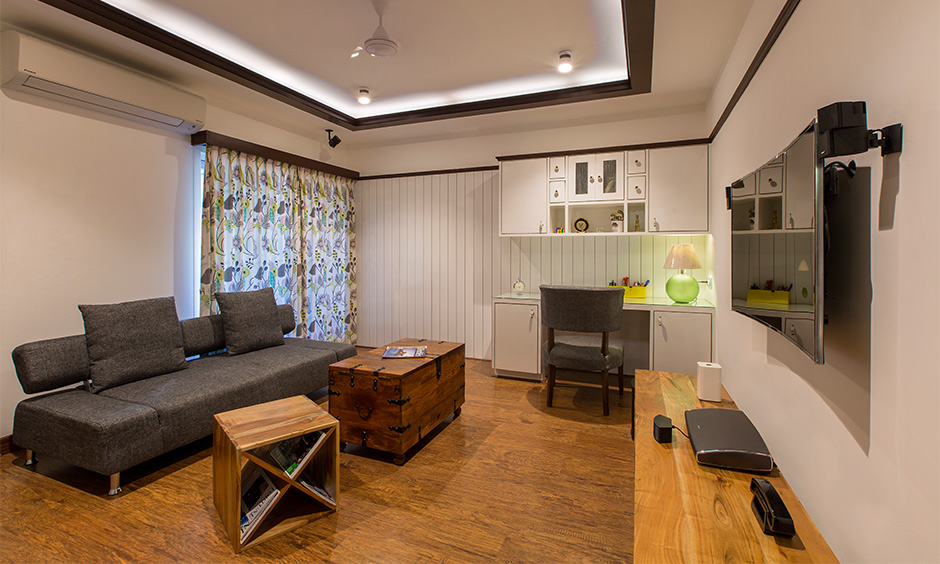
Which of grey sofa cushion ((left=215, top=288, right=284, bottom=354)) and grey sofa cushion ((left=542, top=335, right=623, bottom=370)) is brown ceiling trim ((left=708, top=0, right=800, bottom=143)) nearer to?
grey sofa cushion ((left=542, top=335, right=623, bottom=370))

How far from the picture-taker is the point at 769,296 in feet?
4.99

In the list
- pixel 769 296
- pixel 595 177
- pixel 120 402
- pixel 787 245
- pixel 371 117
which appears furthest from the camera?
pixel 371 117

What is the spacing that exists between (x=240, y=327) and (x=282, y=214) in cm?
147

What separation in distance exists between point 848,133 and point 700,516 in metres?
1.06

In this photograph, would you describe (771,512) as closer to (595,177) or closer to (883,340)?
(883,340)

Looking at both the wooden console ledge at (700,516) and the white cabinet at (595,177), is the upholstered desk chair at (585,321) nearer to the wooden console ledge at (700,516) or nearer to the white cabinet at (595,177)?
the white cabinet at (595,177)

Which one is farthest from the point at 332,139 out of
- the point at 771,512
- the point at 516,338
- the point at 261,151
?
the point at 771,512

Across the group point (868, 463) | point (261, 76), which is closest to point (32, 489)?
point (261, 76)

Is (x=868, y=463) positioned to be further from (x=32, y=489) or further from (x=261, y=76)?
(x=261, y=76)

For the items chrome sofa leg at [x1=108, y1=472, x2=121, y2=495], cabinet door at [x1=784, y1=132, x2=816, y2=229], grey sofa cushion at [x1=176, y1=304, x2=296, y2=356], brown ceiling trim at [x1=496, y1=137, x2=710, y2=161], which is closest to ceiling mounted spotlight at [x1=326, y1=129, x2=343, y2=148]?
brown ceiling trim at [x1=496, y1=137, x2=710, y2=161]

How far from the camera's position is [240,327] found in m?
3.50

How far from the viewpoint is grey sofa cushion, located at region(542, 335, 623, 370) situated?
3.30 metres

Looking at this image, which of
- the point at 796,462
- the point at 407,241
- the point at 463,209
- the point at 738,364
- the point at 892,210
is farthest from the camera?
the point at 407,241

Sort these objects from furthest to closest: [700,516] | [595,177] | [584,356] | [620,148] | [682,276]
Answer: [595,177]
[620,148]
[682,276]
[584,356]
[700,516]
